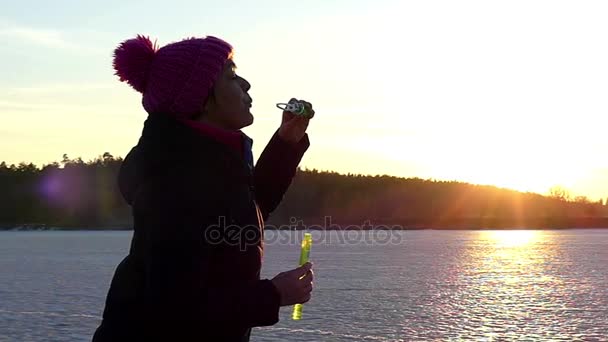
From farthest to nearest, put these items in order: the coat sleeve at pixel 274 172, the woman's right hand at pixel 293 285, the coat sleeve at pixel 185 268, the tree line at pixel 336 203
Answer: the tree line at pixel 336 203
the coat sleeve at pixel 274 172
the woman's right hand at pixel 293 285
the coat sleeve at pixel 185 268

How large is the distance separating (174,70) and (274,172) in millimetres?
468

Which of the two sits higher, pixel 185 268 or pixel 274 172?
pixel 274 172

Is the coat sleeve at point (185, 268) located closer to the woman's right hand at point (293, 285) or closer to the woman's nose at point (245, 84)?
the woman's right hand at point (293, 285)

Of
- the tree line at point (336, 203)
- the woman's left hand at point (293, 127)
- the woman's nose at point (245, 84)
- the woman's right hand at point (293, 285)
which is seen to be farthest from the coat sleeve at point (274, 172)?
the tree line at point (336, 203)

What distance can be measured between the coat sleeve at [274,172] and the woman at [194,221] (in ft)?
1.10

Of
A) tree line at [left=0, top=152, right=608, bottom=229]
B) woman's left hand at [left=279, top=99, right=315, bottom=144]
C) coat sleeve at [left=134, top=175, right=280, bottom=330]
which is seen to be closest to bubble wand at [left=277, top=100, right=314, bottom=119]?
woman's left hand at [left=279, top=99, right=315, bottom=144]

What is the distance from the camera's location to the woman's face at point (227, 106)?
1.97 m

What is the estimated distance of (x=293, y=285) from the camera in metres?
1.85

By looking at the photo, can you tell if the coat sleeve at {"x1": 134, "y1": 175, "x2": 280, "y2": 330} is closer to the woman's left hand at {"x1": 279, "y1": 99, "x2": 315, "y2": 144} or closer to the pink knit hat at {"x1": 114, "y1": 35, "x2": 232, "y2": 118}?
the pink knit hat at {"x1": 114, "y1": 35, "x2": 232, "y2": 118}

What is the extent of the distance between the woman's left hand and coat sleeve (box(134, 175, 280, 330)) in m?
0.62

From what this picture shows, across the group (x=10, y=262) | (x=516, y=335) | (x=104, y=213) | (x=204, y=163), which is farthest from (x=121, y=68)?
(x=104, y=213)

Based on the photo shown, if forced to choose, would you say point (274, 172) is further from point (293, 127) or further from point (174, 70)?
point (174, 70)

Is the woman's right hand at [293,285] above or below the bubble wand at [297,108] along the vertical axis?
below

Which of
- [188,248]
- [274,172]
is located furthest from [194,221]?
[274,172]
